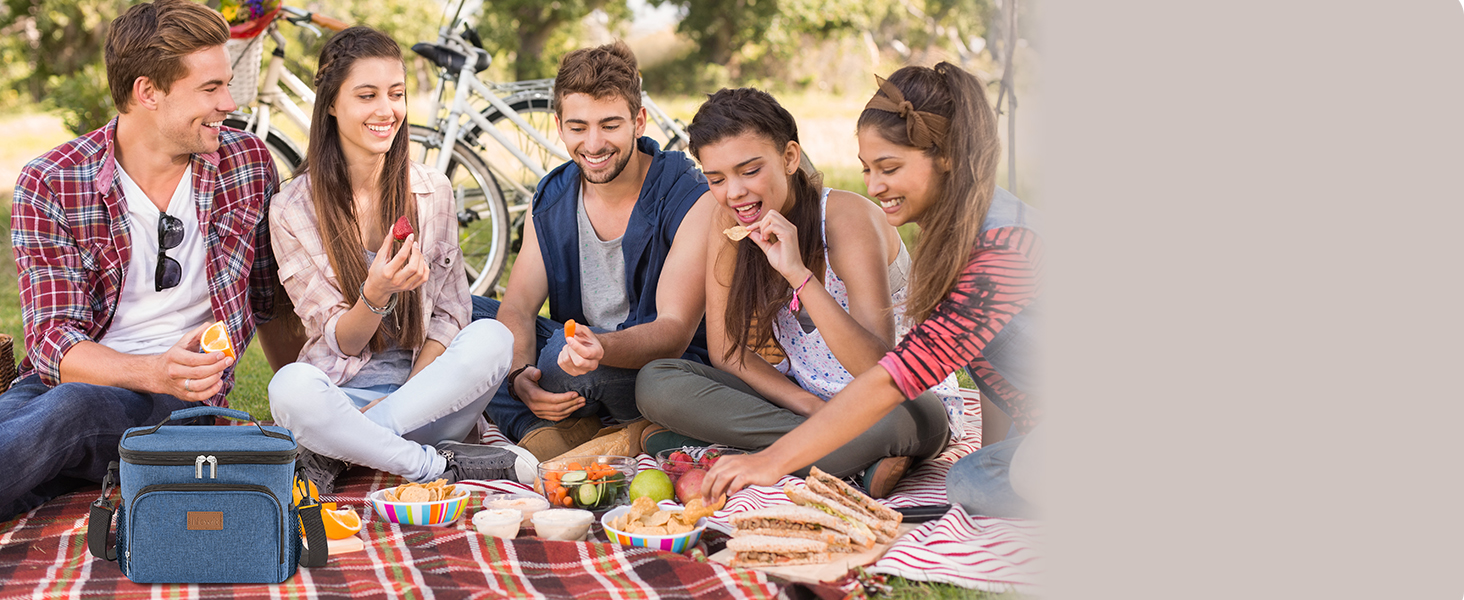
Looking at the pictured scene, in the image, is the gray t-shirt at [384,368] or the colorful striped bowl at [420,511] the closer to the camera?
the colorful striped bowl at [420,511]

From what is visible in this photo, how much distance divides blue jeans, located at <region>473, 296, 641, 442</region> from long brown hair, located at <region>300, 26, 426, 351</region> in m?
0.40

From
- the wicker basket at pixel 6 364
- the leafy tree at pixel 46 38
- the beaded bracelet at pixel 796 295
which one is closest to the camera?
the beaded bracelet at pixel 796 295

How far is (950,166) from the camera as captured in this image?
2635 millimetres

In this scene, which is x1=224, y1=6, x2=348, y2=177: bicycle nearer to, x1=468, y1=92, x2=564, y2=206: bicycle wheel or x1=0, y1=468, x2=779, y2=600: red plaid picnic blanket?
x1=468, y1=92, x2=564, y2=206: bicycle wheel

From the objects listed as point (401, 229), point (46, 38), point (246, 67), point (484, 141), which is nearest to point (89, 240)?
point (401, 229)

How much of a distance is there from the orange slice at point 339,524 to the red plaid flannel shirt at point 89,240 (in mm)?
877

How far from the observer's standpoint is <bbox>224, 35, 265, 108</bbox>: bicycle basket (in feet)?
16.8

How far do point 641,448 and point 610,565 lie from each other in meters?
1.02

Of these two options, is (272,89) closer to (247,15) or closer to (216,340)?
(247,15)

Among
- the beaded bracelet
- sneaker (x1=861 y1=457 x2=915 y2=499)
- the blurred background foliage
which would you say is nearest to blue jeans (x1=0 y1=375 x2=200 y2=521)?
the beaded bracelet

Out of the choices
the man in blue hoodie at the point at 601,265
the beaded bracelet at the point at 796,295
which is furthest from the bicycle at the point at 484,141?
the beaded bracelet at the point at 796,295

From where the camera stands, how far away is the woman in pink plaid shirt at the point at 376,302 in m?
3.07

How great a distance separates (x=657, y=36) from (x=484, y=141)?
16081mm

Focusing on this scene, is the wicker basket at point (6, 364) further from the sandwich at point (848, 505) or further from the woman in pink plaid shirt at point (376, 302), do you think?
the sandwich at point (848, 505)
